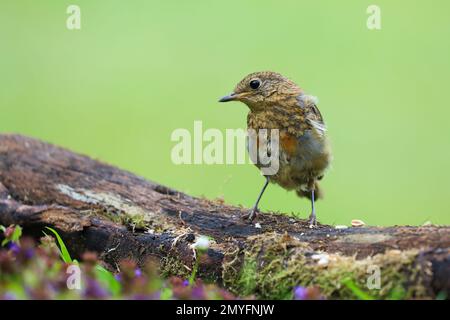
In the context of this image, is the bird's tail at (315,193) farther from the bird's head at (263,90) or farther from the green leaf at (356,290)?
the green leaf at (356,290)

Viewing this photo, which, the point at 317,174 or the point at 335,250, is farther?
the point at 317,174

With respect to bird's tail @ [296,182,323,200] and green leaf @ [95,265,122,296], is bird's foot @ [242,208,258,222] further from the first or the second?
green leaf @ [95,265,122,296]

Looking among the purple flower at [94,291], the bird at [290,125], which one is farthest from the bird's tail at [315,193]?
the purple flower at [94,291]

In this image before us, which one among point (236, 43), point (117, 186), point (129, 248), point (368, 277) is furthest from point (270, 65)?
point (368, 277)

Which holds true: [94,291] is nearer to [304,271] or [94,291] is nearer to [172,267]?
[304,271]
